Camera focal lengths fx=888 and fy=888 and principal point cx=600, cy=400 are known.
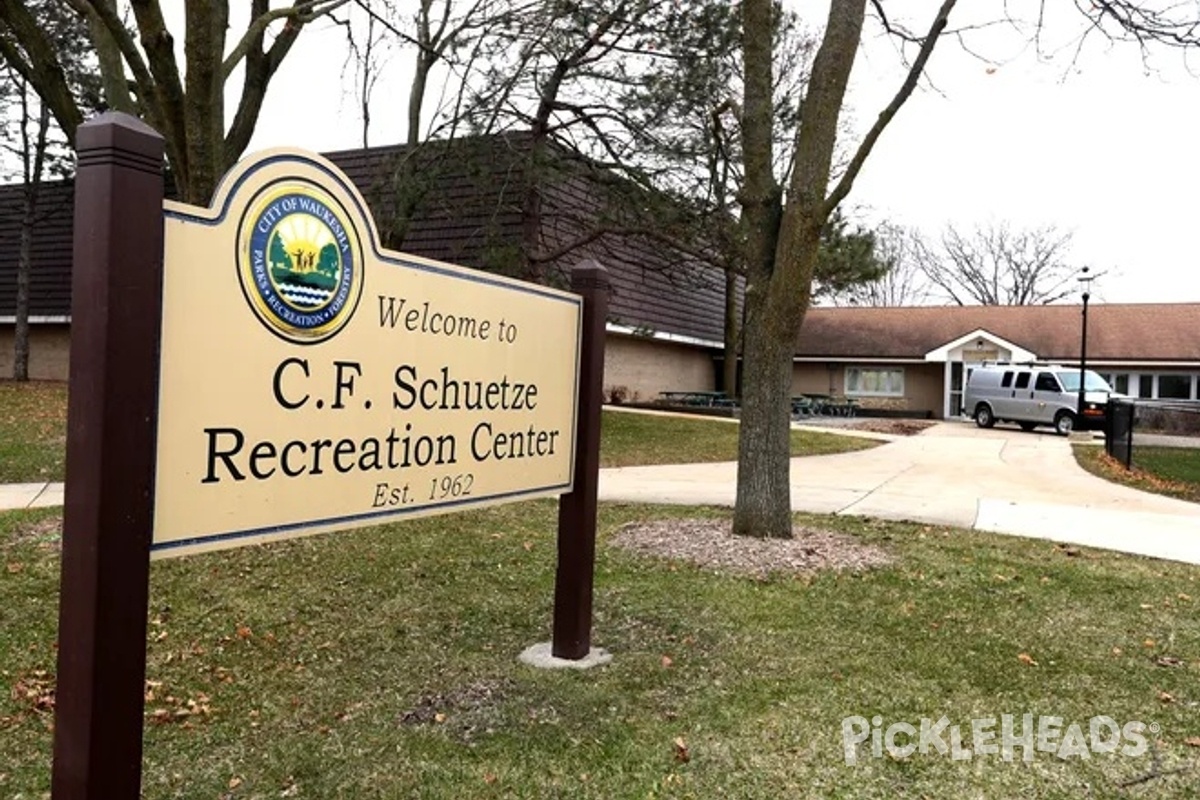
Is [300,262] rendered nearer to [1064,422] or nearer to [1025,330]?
[1064,422]

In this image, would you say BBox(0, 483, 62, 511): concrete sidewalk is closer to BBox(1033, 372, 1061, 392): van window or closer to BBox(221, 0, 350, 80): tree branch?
BBox(221, 0, 350, 80): tree branch

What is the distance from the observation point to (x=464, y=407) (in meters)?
3.83

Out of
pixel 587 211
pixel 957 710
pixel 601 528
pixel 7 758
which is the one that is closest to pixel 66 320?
pixel 587 211

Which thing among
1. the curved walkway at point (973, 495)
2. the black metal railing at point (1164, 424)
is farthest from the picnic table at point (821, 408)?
the curved walkway at point (973, 495)

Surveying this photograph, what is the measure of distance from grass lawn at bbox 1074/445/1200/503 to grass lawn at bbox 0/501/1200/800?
7.35 meters

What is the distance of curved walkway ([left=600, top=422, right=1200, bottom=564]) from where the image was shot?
9.07 meters

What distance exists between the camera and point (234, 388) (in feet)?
8.89

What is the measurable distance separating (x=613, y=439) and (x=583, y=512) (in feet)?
44.0

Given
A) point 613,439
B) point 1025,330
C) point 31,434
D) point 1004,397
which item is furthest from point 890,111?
point 1025,330

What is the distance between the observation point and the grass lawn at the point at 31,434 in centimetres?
1164

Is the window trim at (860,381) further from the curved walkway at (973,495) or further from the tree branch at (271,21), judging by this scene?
the tree branch at (271,21)

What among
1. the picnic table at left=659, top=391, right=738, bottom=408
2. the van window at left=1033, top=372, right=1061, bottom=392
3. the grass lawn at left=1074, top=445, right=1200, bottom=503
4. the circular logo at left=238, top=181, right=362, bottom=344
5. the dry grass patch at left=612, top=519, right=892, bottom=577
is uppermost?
the van window at left=1033, top=372, right=1061, bottom=392

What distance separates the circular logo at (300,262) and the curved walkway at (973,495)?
765 centimetres

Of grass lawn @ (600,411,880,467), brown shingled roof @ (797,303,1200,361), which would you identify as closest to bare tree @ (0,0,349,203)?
grass lawn @ (600,411,880,467)
